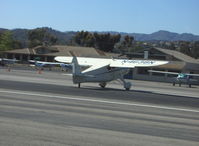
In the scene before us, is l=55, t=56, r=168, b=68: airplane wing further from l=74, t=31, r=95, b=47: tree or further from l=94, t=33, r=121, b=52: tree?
l=74, t=31, r=95, b=47: tree

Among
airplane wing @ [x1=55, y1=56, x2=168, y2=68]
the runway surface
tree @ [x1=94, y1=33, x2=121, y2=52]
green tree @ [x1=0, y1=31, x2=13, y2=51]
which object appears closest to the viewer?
the runway surface

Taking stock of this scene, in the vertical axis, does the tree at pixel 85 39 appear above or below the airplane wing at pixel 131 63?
above

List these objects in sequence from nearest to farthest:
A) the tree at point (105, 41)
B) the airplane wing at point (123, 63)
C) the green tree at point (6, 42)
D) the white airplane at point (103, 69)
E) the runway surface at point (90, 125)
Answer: the runway surface at point (90, 125) → the white airplane at point (103, 69) → the airplane wing at point (123, 63) → the green tree at point (6, 42) → the tree at point (105, 41)

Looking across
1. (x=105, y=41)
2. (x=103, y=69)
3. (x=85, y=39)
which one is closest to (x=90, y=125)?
(x=103, y=69)

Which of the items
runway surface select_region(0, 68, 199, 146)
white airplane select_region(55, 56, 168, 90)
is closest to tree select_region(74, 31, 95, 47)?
white airplane select_region(55, 56, 168, 90)

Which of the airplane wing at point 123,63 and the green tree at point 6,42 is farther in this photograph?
the green tree at point 6,42

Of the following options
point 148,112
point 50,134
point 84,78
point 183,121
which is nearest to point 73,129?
point 50,134

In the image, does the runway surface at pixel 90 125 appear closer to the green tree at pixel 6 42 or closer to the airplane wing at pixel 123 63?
the airplane wing at pixel 123 63

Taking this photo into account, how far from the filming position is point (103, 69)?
104 feet

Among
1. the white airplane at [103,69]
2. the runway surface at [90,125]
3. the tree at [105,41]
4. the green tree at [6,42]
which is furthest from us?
the tree at [105,41]

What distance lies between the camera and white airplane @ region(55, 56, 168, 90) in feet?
98.1

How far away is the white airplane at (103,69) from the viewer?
29906 mm

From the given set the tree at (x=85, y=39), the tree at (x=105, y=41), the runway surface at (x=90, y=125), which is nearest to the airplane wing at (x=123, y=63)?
the runway surface at (x=90, y=125)

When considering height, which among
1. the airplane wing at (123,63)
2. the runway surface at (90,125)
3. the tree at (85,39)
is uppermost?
the tree at (85,39)
